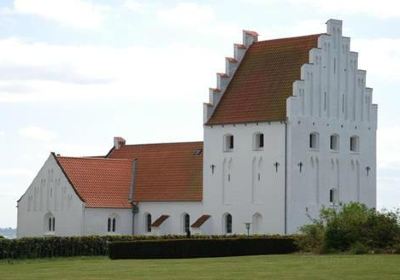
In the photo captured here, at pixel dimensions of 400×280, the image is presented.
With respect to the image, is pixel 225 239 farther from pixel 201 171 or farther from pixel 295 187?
pixel 201 171

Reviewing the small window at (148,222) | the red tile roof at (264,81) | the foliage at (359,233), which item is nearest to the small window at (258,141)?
the red tile roof at (264,81)

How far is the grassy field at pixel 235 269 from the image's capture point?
4703 cm

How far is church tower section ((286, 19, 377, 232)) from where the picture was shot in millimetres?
89125

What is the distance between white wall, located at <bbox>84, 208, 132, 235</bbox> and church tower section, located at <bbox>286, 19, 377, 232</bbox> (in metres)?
16.0

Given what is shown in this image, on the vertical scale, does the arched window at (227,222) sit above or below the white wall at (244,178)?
below

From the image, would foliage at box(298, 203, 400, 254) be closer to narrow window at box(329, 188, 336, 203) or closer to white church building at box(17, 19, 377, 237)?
white church building at box(17, 19, 377, 237)

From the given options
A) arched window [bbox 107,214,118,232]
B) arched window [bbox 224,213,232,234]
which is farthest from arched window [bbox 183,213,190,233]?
arched window [bbox 107,214,118,232]

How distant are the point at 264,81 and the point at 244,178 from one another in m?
7.77

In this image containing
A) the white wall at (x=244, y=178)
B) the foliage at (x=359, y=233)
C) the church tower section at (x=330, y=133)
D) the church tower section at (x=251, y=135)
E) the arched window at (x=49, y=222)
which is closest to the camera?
the foliage at (x=359, y=233)

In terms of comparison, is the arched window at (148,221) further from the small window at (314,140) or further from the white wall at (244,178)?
the small window at (314,140)

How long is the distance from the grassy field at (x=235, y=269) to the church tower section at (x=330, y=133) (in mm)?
27111

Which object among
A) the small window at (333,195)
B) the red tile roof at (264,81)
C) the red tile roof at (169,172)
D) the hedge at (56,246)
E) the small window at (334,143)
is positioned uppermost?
the red tile roof at (264,81)

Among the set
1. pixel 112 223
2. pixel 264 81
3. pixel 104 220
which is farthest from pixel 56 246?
pixel 264 81

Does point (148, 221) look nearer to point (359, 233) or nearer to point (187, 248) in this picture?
point (187, 248)
